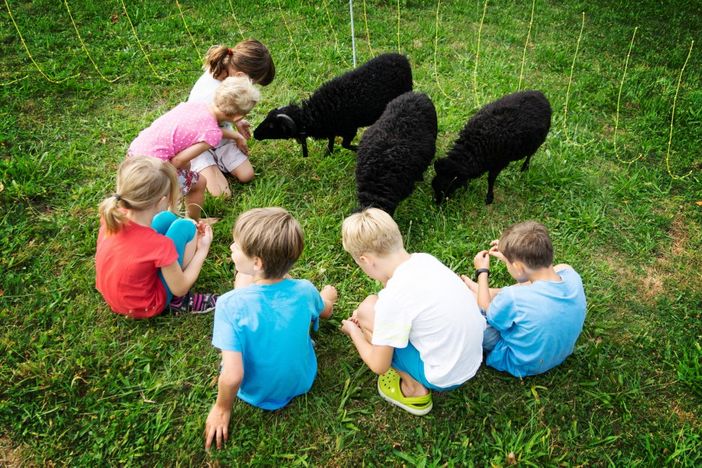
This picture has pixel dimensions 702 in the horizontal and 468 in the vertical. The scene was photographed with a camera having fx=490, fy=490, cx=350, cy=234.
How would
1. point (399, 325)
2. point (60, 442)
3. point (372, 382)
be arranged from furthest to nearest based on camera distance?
point (372, 382), point (60, 442), point (399, 325)

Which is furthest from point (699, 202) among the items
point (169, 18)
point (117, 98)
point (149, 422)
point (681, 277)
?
point (169, 18)

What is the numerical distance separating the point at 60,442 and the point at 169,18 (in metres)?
6.42

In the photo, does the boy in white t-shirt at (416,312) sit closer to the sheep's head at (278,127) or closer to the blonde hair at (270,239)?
the blonde hair at (270,239)

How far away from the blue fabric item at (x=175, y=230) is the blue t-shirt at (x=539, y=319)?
216 cm

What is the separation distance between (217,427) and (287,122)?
303 cm

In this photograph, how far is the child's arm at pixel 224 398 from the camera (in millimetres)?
2676

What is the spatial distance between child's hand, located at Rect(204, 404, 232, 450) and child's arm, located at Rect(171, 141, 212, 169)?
212 cm

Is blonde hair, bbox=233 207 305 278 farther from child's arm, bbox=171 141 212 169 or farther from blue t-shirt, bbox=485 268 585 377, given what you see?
child's arm, bbox=171 141 212 169

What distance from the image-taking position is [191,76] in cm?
Answer: 638

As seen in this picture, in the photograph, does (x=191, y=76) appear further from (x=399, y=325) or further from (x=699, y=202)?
(x=699, y=202)

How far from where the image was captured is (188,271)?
352cm

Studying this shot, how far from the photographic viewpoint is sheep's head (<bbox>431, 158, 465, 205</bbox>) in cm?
446

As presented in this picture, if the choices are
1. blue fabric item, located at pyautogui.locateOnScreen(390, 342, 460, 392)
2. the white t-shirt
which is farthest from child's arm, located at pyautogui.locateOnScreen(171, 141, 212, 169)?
blue fabric item, located at pyautogui.locateOnScreen(390, 342, 460, 392)

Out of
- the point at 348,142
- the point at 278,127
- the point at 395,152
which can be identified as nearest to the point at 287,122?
the point at 278,127
